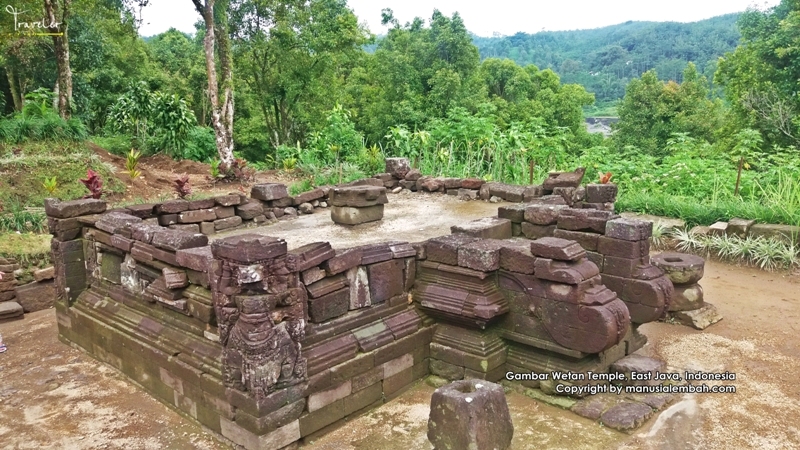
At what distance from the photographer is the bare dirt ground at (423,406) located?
462 cm

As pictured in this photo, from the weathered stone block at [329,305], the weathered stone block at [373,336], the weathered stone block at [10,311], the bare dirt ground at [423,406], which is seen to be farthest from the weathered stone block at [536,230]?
the weathered stone block at [10,311]

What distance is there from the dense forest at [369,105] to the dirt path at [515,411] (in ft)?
14.9

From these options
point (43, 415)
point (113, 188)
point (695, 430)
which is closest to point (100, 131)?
point (113, 188)

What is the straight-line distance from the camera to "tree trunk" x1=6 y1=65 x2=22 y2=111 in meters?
20.5

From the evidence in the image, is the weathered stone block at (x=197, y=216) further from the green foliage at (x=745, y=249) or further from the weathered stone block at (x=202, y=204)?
the green foliage at (x=745, y=249)

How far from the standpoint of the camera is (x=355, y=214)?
7.82 metres

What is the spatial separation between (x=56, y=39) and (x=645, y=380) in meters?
15.6

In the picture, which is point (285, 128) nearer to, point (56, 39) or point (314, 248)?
point (56, 39)

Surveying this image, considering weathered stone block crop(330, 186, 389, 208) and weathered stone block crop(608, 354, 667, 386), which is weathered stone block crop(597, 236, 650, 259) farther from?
weathered stone block crop(330, 186, 389, 208)

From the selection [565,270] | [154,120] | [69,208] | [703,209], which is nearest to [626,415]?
[565,270]

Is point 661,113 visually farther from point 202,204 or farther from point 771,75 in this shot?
point 202,204

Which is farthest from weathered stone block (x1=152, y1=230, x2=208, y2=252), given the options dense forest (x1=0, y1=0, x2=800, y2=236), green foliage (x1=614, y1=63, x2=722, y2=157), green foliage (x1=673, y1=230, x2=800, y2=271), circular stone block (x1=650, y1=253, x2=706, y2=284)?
green foliage (x1=614, y1=63, x2=722, y2=157)
